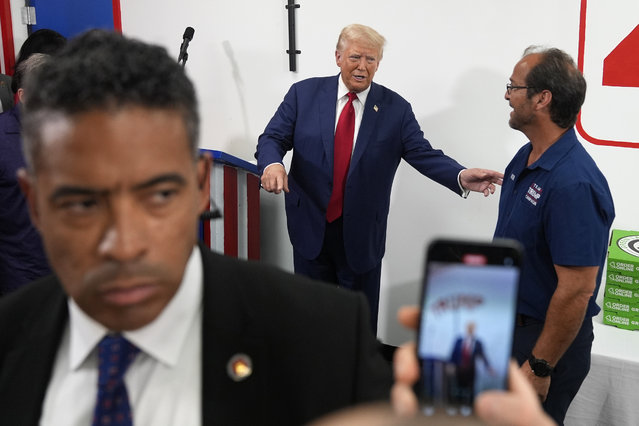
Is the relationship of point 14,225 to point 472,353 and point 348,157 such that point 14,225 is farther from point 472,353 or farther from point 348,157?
point 472,353

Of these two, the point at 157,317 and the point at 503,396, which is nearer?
the point at 503,396

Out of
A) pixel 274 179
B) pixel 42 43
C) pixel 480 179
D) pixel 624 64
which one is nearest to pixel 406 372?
pixel 274 179

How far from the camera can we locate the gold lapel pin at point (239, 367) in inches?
37.4

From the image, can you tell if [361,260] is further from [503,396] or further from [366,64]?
[503,396]

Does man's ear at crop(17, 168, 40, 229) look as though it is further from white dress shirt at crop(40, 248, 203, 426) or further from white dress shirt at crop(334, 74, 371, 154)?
white dress shirt at crop(334, 74, 371, 154)

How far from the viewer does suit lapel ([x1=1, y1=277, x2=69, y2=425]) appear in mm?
960

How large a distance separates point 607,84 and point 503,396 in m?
2.76

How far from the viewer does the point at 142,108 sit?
0.83m

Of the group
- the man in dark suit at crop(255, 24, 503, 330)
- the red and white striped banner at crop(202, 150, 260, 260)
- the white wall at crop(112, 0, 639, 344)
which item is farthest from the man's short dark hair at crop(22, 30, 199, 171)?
the white wall at crop(112, 0, 639, 344)

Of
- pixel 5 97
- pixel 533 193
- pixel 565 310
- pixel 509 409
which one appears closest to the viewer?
pixel 509 409

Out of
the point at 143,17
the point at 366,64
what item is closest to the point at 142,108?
the point at 366,64

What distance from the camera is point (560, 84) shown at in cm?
233

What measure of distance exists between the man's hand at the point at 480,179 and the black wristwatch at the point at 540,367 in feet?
3.25

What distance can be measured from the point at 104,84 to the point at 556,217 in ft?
5.33
